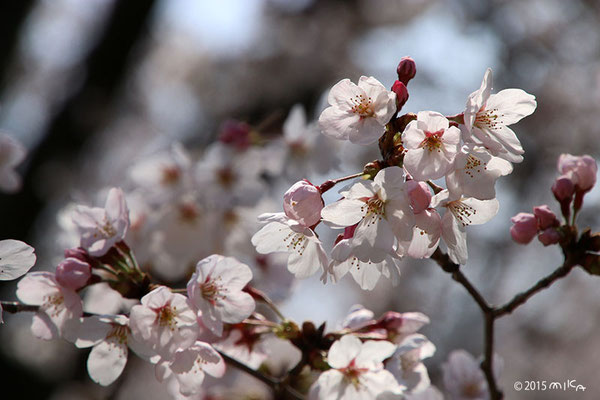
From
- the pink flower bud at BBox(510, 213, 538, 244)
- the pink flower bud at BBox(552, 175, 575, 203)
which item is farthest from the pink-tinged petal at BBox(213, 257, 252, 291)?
the pink flower bud at BBox(552, 175, 575, 203)

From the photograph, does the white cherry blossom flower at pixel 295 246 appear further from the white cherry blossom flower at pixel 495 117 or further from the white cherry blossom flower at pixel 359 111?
the white cherry blossom flower at pixel 495 117

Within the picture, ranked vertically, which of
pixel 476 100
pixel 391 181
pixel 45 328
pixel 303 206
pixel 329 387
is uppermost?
pixel 476 100

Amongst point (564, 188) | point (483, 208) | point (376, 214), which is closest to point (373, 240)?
point (376, 214)

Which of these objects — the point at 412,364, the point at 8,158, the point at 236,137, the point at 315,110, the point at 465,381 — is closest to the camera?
the point at 412,364

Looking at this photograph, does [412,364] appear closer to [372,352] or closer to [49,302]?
[372,352]

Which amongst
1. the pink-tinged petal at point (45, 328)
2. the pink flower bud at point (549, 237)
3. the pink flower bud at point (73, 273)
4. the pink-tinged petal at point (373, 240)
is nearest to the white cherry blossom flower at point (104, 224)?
the pink flower bud at point (73, 273)

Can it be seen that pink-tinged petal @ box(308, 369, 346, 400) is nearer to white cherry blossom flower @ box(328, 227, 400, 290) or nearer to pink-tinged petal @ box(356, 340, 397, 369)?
pink-tinged petal @ box(356, 340, 397, 369)

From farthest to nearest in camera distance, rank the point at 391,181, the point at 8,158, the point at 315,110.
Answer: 1. the point at 315,110
2. the point at 8,158
3. the point at 391,181
